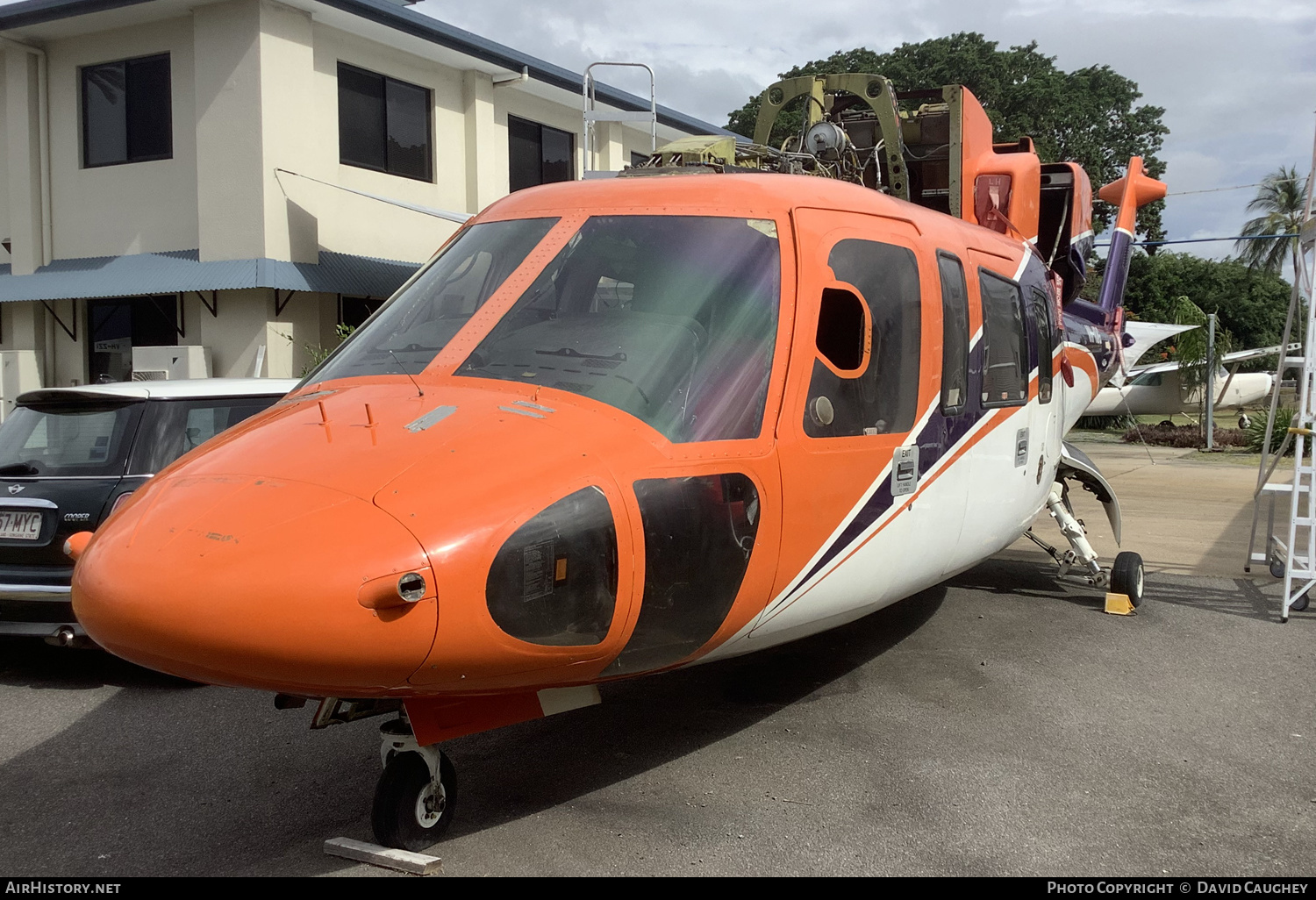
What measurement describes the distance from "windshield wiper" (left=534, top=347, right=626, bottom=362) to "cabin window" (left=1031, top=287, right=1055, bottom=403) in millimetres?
3494

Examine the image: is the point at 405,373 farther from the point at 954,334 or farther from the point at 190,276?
the point at 190,276

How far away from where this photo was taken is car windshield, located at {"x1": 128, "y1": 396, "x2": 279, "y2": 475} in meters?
6.07

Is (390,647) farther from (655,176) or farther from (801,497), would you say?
(655,176)

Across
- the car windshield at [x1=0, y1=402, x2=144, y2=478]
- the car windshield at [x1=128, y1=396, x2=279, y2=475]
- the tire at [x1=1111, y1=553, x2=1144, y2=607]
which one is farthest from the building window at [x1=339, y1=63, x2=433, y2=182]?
the tire at [x1=1111, y1=553, x2=1144, y2=607]

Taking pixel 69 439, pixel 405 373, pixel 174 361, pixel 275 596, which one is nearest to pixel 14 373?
pixel 174 361

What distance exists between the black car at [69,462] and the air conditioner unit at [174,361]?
8.40m

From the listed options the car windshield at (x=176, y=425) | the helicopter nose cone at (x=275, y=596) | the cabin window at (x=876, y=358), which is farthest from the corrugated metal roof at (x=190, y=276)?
the helicopter nose cone at (x=275, y=596)

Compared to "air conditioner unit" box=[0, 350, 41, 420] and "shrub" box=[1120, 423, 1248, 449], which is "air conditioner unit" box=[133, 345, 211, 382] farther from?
"shrub" box=[1120, 423, 1248, 449]

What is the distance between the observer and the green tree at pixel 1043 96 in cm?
3562

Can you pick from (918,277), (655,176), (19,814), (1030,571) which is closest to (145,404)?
(19,814)

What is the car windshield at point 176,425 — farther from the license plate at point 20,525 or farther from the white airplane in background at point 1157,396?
the white airplane in background at point 1157,396

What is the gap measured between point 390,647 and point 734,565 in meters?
1.31

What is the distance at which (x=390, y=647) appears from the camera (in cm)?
296
